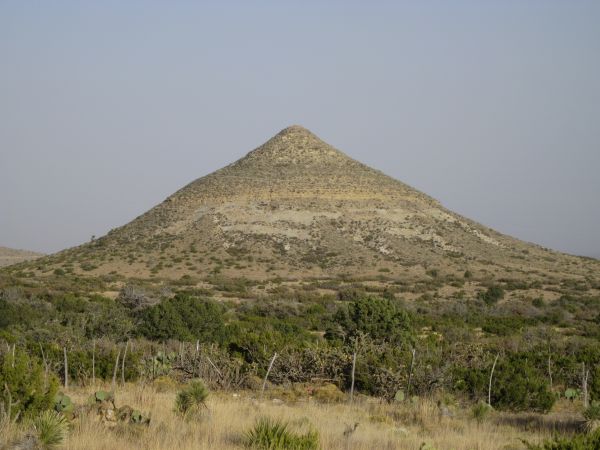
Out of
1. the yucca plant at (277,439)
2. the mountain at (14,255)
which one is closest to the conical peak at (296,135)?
the mountain at (14,255)

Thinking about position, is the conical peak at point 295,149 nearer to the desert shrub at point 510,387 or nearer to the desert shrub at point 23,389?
the desert shrub at point 510,387

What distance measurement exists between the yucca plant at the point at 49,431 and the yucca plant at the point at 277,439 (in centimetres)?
185

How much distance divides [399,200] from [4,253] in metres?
67.5

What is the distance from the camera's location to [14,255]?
106 metres

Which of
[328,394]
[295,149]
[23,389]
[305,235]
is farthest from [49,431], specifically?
[295,149]

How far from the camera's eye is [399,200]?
69375mm

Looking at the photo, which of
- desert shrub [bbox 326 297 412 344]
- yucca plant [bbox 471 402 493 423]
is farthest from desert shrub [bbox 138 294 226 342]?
yucca plant [bbox 471 402 493 423]

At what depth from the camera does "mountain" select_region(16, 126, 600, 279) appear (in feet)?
180

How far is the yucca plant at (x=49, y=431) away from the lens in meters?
6.81

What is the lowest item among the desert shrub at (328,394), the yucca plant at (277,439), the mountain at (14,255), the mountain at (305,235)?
the mountain at (14,255)

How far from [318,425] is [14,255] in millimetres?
106040

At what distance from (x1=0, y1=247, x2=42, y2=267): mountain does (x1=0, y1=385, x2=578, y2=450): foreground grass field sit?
86204 mm

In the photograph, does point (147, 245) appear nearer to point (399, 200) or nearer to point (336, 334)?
point (399, 200)

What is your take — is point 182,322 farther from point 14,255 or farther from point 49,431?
point 14,255
